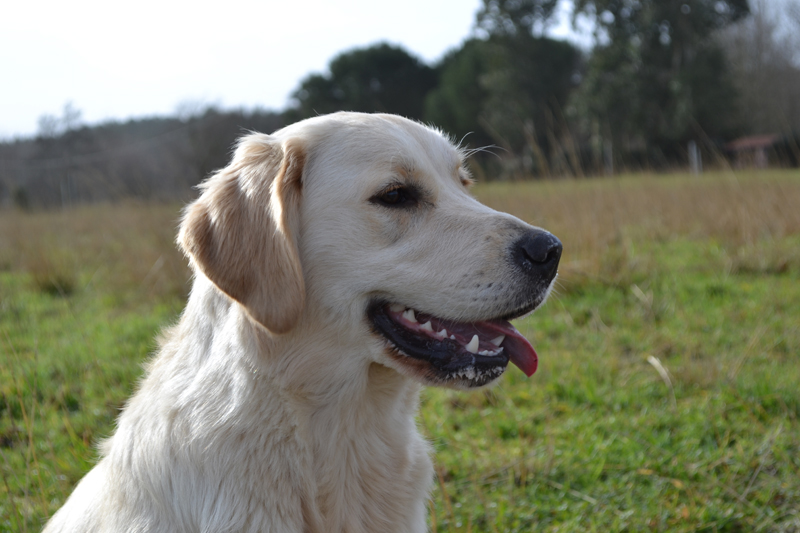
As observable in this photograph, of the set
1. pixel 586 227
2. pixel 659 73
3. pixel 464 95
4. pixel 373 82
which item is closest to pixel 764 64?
pixel 659 73

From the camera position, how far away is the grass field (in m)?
2.53

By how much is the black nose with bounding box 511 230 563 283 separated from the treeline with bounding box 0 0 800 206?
7944 millimetres

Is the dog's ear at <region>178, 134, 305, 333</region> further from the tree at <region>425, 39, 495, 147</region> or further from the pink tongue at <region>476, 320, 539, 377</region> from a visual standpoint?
the tree at <region>425, 39, 495, 147</region>

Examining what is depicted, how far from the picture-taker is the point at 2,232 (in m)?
8.94

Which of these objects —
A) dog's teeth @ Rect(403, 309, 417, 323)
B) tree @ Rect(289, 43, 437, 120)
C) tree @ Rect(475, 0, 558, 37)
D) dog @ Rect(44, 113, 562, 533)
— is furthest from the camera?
tree @ Rect(289, 43, 437, 120)

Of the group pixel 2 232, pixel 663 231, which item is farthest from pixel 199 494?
pixel 2 232

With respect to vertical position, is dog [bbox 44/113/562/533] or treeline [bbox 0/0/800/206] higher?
treeline [bbox 0/0/800/206]

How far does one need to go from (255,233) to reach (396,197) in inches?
19.5

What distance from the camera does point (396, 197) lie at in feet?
6.56

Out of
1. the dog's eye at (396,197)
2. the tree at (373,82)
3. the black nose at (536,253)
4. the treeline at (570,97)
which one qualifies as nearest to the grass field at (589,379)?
the black nose at (536,253)

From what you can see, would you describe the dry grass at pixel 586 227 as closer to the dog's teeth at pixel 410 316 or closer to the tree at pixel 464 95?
the dog's teeth at pixel 410 316

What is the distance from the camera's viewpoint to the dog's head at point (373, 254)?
5.93 ft

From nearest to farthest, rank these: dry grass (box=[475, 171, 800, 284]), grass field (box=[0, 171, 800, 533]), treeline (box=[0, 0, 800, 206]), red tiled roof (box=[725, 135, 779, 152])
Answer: grass field (box=[0, 171, 800, 533]), dry grass (box=[475, 171, 800, 284]), red tiled roof (box=[725, 135, 779, 152]), treeline (box=[0, 0, 800, 206])

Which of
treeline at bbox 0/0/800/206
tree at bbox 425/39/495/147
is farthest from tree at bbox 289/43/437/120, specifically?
tree at bbox 425/39/495/147
